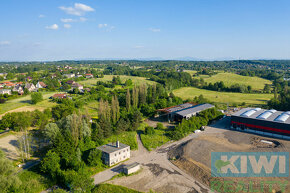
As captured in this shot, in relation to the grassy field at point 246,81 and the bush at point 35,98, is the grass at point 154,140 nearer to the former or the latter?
the bush at point 35,98

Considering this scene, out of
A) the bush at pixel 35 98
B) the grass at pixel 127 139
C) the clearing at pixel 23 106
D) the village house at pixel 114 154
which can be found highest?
the bush at pixel 35 98

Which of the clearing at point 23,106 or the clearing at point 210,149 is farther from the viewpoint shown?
the clearing at point 23,106

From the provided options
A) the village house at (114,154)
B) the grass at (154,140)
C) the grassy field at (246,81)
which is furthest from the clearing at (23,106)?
the grassy field at (246,81)

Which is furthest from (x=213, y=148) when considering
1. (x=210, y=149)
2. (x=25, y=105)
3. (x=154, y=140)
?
(x=25, y=105)

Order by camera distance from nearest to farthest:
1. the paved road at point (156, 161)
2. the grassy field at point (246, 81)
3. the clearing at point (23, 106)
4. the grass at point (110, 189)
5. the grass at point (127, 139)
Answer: the grass at point (110, 189)
the paved road at point (156, 161)
the grass at point (127, 139)
the clearing at point (23, 106)
the grassy field at point (246, 81)

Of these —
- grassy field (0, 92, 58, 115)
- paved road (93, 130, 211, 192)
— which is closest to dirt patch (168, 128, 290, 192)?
paved road (93, 130, 211, 192)

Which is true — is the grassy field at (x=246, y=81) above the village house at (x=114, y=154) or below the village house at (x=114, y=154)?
above

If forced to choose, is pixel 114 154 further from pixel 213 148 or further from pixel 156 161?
pixel 213 148
